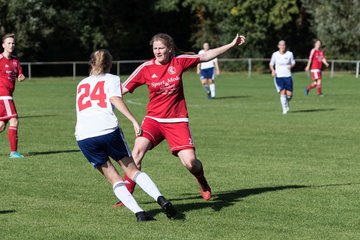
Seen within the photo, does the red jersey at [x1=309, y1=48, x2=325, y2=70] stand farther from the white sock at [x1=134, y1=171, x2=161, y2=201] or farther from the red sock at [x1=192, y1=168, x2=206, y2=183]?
the white sock at [x1=134, y1=171, x2=161, y2=201]

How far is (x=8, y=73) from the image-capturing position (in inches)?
597

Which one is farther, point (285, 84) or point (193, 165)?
point (285, 84)

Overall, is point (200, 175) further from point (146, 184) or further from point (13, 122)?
point (13, 122)

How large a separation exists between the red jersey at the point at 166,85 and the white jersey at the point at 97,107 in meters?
1.15

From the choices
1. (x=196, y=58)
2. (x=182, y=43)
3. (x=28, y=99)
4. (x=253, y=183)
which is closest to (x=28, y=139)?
(x=253, y=183)

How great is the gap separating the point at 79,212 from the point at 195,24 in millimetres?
53369

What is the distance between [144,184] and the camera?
8828 millimetres

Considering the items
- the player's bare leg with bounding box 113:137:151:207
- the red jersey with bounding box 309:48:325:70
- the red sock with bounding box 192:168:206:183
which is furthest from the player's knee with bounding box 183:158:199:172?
the red jersey with bounding box 309:48:325:70

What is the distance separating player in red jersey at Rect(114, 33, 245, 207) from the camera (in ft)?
32.1

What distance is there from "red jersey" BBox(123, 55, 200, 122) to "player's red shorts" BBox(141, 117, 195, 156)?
0.06 m

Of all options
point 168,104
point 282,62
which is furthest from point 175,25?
point 168,104

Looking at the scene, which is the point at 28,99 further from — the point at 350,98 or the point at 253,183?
the point at 253,183

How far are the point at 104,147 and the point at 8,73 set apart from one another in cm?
687

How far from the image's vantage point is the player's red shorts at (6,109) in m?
14.9
